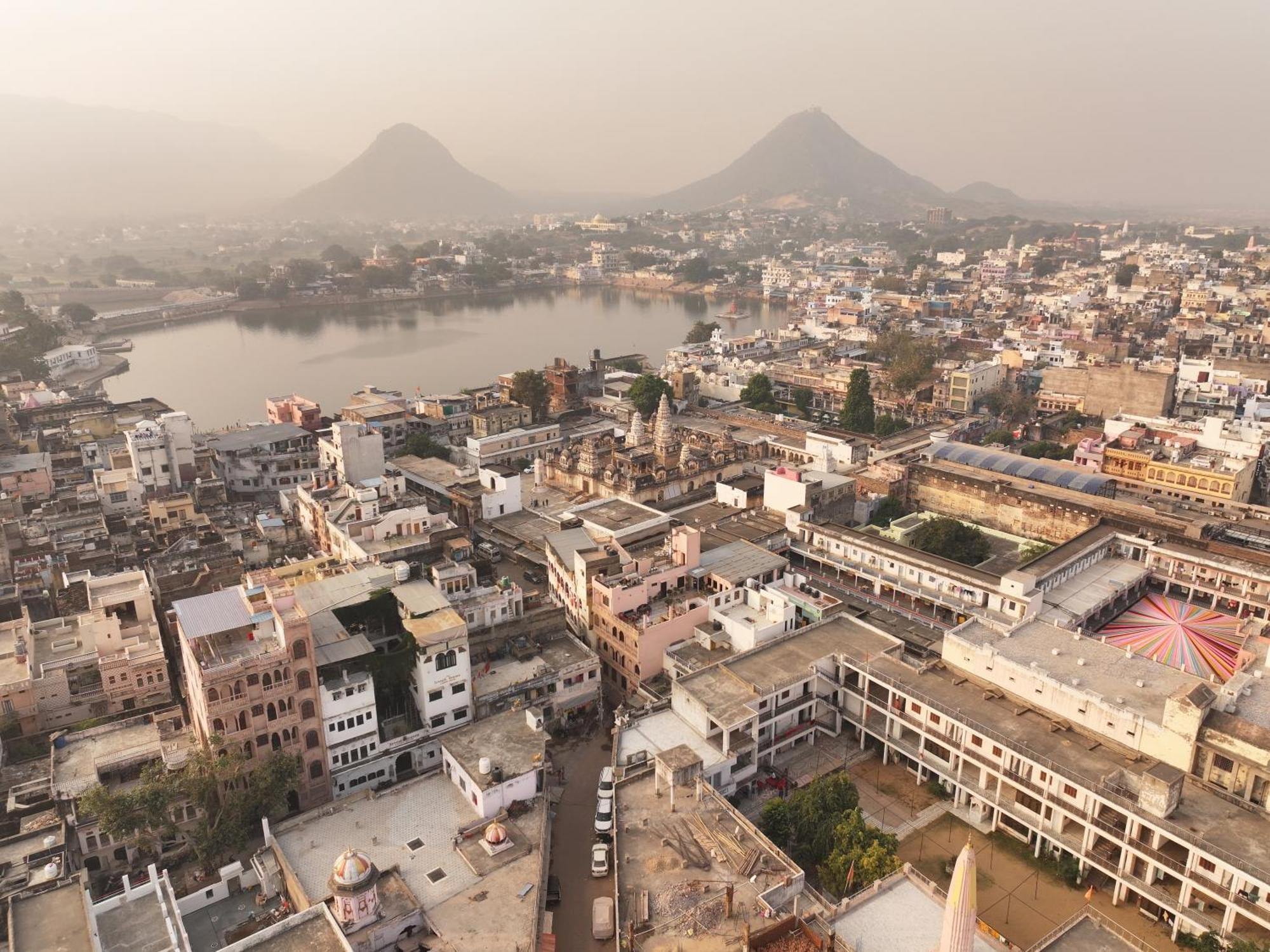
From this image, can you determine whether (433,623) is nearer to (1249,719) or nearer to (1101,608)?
(1249,719)

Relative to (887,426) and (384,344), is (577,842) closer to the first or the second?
(887,426)

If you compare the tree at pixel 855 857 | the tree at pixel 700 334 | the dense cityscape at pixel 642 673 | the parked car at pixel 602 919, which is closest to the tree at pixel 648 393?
the dense cityscape at pixel 642 673

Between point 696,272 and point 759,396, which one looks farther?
point 696,272

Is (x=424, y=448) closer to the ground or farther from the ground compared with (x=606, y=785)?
farther from the ground

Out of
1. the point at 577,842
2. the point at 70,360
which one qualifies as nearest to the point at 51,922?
the point at 577,842

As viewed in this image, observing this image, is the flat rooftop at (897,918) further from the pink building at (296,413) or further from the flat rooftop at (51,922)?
the pink building at (296,413)

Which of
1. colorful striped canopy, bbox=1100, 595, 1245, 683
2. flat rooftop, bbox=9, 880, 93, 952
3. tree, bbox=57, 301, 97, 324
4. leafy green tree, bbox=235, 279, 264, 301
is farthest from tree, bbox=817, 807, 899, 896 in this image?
leafy green tree, bbox=235, 279, 264, 301
